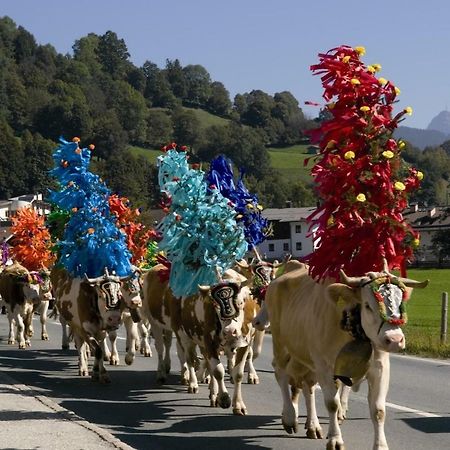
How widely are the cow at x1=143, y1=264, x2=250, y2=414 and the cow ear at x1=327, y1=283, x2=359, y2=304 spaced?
11.1 feet

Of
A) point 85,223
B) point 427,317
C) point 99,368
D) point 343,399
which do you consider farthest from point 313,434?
point 427,317

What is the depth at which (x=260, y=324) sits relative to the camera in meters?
12.4

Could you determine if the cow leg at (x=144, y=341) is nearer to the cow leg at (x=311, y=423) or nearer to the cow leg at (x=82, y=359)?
the cow leg at (x=82, y=359)

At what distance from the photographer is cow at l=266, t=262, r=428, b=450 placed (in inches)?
343

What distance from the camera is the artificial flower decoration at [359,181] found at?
980 centimetres

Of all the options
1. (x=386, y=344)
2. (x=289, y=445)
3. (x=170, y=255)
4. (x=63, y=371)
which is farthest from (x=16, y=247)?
(x=386, y=344)

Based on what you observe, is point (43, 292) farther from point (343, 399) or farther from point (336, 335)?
point (336, 335)

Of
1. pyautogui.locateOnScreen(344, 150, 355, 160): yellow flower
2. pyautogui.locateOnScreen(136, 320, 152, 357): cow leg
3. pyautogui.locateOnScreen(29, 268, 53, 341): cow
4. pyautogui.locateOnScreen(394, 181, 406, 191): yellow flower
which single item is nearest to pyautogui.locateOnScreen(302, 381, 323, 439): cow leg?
pyautogui.locateOnScreen(394, 181, 406, 191): yellow flower

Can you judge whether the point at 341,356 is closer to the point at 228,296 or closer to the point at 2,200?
the point at 228,296

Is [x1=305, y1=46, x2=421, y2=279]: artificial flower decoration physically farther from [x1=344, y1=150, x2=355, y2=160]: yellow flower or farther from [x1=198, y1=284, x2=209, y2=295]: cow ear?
[x1=198, y1=284, x2=209, y2=295]: cow ear

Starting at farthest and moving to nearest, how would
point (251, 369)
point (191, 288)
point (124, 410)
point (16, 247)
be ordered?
point (16, 247), point (251, 369), point (191, 288), point (124, 410)

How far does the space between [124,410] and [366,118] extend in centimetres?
536

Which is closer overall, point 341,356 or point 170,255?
point 341,356

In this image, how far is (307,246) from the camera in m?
127
